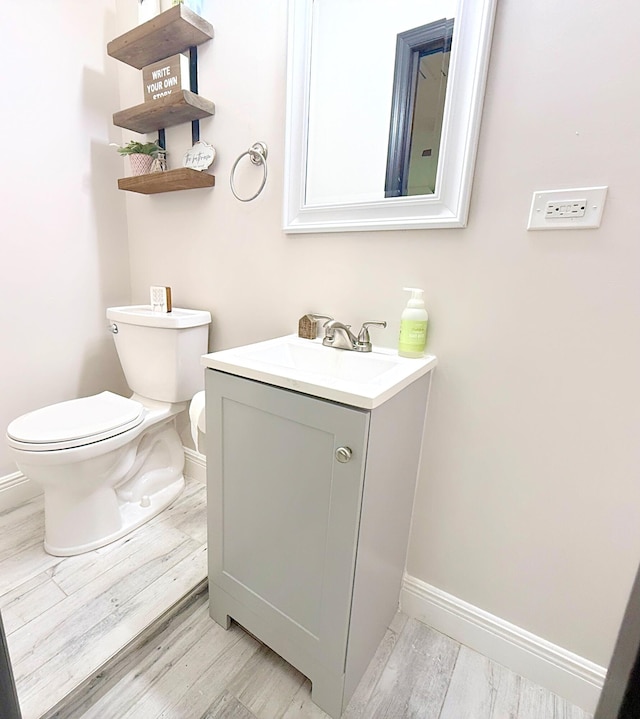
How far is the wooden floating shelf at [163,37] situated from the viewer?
1.19 m

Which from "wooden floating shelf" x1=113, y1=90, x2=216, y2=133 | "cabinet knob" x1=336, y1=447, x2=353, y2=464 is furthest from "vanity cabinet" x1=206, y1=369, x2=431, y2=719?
"wooden floating shelf" x1=113, y1=90, x2=216, y2=133

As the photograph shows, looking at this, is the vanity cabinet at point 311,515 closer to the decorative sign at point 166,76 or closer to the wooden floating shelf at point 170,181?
the wooden floating shelf at point 170,181

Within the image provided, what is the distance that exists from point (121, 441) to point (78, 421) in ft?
0.52

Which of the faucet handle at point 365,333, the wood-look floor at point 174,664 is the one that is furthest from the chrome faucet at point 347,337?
the wood-look floor at point 174,664

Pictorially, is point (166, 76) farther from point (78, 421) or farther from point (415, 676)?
point (415, 676)

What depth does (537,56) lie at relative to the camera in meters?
0.80

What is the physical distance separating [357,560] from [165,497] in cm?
109

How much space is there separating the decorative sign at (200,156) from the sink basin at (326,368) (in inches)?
28.9

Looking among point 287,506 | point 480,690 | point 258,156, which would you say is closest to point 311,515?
point 287,506

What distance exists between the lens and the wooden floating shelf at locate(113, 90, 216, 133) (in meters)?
1.25

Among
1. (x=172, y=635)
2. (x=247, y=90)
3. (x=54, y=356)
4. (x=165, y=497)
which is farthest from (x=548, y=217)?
(x=54, y=356)

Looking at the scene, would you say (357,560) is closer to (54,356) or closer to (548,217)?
(548,217)

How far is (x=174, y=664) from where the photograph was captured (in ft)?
3.19

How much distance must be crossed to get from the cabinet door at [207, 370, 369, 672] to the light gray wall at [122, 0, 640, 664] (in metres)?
0.42
